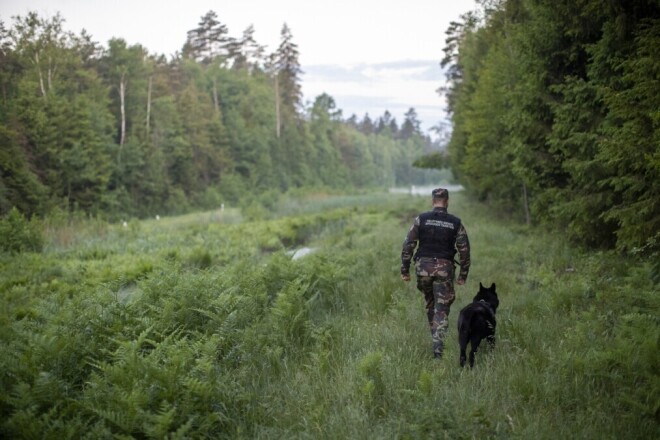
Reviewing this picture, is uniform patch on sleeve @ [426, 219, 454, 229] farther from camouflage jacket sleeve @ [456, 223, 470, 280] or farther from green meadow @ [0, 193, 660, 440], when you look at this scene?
green meadow @ [0, 193, 660, 440]

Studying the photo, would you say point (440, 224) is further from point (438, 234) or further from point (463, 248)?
point (463, 248)

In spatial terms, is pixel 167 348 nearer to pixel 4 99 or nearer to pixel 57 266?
pixel 57 266

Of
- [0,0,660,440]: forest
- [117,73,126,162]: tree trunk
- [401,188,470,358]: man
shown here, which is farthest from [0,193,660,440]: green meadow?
[117,73,126,162]: tree trunk

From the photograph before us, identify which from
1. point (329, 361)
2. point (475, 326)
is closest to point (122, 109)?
point (329, 361)

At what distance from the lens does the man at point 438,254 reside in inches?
265

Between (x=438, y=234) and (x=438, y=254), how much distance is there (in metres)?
0.28

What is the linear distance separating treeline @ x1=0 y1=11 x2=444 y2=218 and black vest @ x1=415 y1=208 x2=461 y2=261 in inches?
908

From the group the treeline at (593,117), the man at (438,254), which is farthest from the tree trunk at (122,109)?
the man at (438,254)

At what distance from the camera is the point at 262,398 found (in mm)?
5184

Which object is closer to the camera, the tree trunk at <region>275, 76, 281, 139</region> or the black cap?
the black cap

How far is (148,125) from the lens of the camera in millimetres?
44250

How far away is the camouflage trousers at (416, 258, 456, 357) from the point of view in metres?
6.55

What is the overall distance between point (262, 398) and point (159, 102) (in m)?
44.6

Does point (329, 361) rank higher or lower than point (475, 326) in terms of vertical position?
lower
